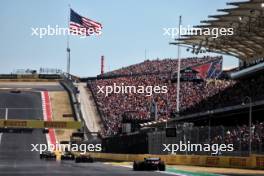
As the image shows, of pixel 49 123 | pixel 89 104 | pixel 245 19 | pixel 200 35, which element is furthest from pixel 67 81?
pixel 245 19

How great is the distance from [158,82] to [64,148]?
20731 millimetres

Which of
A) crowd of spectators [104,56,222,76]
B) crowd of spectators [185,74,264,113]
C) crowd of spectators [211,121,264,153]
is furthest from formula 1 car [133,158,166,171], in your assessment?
crowd of spectators [104,56,222,76]

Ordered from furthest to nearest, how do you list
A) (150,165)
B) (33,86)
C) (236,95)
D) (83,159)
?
1. (33,86)
2. (236,95)
3. (83,159)
4. (150,165)

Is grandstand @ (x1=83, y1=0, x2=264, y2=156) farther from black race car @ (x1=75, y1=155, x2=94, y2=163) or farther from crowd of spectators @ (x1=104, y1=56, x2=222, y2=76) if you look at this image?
crowd of spectators @ (x1=104, y1=56, x2=222, y2=76)

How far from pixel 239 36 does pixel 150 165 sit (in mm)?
21214

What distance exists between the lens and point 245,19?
2003 inches

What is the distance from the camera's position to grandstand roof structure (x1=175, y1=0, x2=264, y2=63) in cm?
4716

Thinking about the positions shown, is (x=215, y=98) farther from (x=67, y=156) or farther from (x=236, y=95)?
(x=67, y=156)

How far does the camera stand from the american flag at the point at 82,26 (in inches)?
2387

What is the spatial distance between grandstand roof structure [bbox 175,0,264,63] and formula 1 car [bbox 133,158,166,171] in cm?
1253

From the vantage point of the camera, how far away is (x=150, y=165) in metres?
38.8

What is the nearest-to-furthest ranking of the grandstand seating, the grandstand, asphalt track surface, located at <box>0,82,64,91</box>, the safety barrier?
the safety barrier < the grandstand < the grandstand seating < asphalt track surface, located at <box>0,82,64,91</box>

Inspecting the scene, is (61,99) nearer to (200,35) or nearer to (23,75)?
(23,75)

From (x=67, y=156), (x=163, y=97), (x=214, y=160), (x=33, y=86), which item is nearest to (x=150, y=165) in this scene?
(x=214, y=160)
